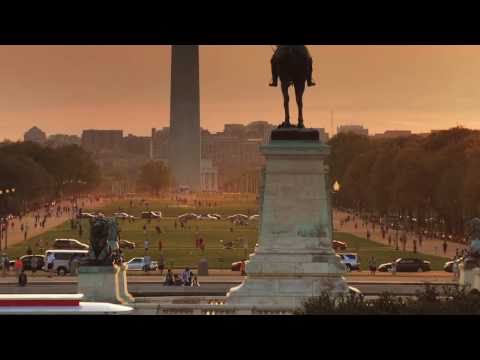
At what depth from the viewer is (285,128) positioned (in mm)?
45750

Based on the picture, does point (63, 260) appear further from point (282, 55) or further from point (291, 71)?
point (282, 55)

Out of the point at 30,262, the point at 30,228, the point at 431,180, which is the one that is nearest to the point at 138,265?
the point at 30,262

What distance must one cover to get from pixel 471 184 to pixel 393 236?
435 inches

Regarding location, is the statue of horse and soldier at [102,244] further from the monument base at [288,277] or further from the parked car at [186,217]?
the parked car at [186,217]

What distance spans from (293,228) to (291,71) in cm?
468

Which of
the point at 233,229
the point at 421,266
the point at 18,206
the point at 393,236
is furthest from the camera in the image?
the point at 18,206

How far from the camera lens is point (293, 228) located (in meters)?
44.7

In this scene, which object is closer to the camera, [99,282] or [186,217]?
[99,282]

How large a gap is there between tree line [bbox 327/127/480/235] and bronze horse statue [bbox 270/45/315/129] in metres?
74.5
